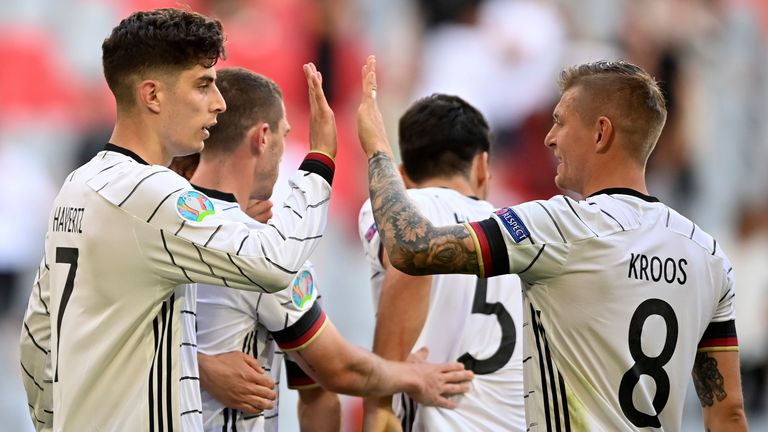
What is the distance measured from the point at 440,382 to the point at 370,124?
4.07 feet

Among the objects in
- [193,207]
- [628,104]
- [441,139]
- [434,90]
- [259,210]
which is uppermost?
[434,90]

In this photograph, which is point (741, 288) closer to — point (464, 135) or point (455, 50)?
point (455, 50)

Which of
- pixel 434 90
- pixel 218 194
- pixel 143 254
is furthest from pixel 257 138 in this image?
pixel 434 90

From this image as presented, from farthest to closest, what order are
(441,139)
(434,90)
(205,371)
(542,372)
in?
(434,90)
(441,139)
(205,371)
(542,372)

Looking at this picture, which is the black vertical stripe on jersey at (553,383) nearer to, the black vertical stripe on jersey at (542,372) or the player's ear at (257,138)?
the black vertical stripe on jersey at (542,372)

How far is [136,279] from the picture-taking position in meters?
3.34

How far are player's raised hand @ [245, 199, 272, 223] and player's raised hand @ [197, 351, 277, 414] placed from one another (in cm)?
69

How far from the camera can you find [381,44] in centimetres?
1046

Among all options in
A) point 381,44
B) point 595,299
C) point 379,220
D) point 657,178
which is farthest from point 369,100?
point 657,178

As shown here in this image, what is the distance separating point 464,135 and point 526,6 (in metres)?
6.34

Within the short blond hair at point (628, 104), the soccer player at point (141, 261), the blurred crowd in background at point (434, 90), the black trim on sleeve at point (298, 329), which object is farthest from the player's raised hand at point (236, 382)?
the blurred crowd in background at point (434, 90)

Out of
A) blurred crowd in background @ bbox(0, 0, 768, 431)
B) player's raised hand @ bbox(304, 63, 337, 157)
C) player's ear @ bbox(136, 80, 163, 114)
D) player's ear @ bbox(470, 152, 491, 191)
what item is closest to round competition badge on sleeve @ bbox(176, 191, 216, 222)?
player's ear @ bbox(136, 80, 163, 114)

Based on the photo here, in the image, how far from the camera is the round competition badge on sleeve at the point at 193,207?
10.9 feet

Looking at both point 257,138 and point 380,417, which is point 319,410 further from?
point 257,138
